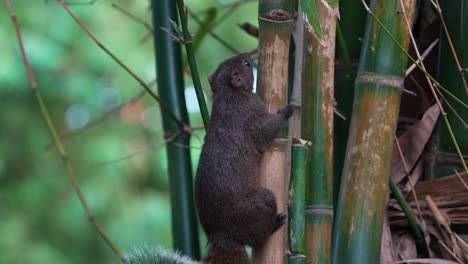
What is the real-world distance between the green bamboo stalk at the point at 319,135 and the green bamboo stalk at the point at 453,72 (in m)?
0.31

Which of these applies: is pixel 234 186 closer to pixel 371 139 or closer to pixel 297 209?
pixel 371 139

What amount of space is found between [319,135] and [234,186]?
43 centimetres

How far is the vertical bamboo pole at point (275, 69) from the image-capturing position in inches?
49.7

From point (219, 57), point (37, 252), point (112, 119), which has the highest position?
point (219, 57)

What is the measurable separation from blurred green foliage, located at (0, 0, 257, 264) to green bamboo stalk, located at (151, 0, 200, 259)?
152 centimetres

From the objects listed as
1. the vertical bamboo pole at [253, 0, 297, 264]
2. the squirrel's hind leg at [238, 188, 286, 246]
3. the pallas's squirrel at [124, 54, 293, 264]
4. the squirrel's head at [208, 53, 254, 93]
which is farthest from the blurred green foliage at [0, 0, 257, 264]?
the vertical bamboo pole at [253, 0, 297, 264]

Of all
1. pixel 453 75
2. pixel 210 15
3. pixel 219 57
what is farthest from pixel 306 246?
pixel 219 57

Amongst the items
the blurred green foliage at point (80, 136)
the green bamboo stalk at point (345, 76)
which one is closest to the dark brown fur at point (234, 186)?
the green bamboo stalk at point (345, 76)

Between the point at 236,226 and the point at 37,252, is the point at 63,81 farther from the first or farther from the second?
the point at 236,226

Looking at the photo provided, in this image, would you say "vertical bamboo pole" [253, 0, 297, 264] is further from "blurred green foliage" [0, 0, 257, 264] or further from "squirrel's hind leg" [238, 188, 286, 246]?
"blurred green foliage" [0, 0, 257, 264]

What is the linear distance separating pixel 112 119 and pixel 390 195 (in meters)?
2.40

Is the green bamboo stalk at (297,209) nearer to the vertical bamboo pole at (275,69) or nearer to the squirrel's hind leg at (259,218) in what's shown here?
the vertical bamboo pole at (275,69)

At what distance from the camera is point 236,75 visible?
74.6 inches

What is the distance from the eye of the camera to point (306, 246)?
1.27 meters
